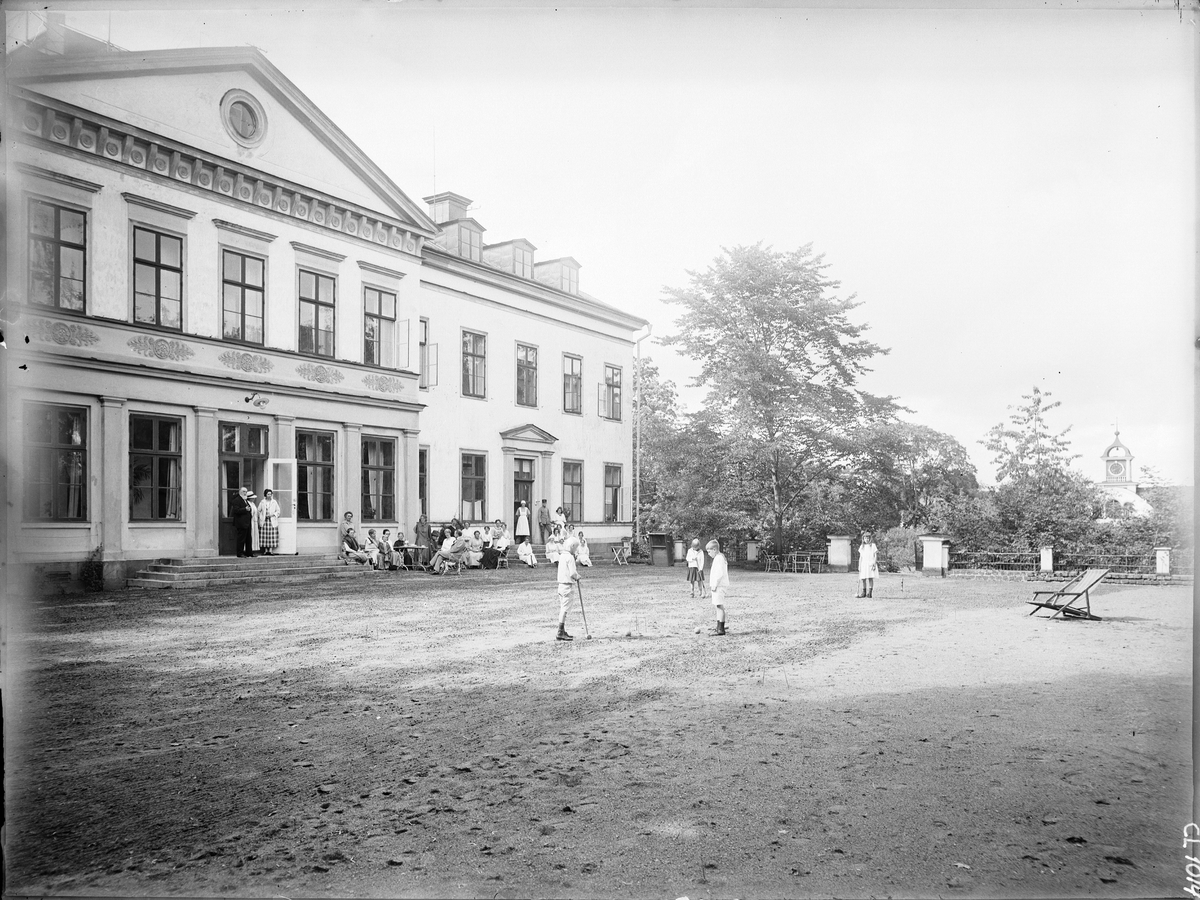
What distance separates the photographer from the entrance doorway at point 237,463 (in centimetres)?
1116

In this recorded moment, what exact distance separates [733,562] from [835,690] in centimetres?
383

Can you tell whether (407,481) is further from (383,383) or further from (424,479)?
(383,383)

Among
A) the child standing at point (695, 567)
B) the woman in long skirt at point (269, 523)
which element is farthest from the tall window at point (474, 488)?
the child standing at point (695, 567)

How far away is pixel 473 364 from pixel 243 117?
1086 cm

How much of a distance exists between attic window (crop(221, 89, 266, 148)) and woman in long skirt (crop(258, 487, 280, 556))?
530 cm

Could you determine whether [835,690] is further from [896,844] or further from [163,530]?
[163,530]

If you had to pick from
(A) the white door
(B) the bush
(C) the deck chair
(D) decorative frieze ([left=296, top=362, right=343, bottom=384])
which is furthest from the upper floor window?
(C) the deck chair

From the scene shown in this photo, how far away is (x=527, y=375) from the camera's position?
18.7m

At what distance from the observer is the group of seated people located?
14109mm

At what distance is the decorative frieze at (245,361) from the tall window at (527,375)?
6.94 m

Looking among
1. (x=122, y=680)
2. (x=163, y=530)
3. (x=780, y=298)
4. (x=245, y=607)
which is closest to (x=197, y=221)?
(x=163, y=530)

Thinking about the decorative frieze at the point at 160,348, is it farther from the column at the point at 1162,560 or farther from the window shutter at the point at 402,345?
the column at the point at 1162,560

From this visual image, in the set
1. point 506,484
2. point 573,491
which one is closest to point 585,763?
point 506,484

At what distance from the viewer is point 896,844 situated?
3510 mm
